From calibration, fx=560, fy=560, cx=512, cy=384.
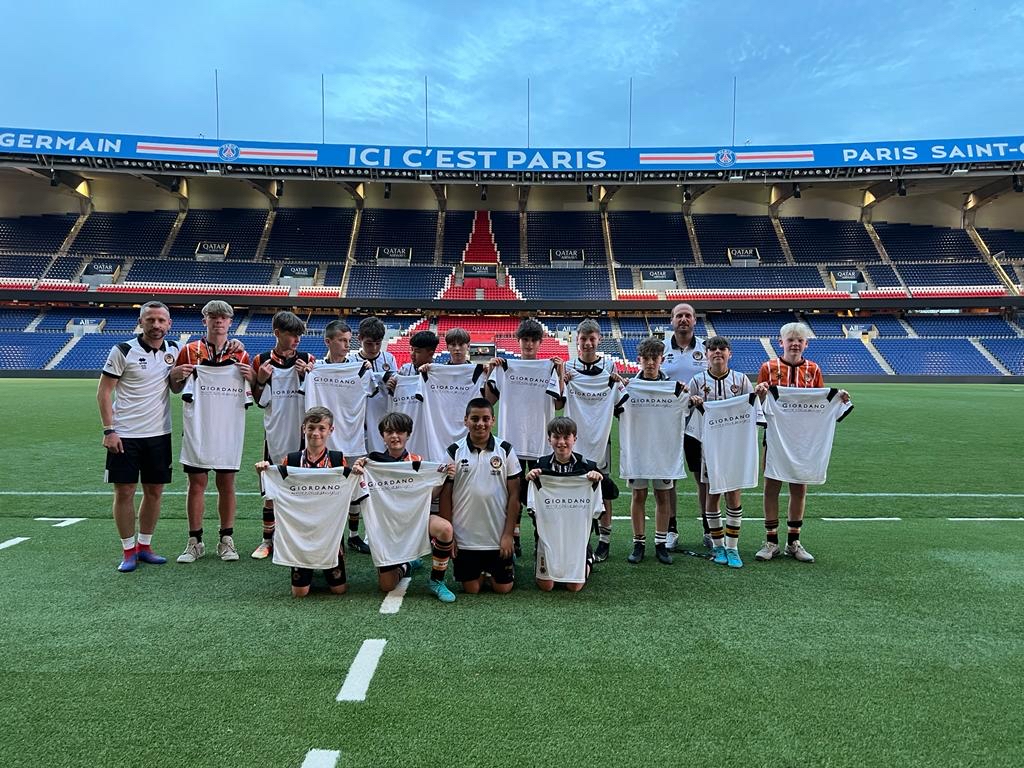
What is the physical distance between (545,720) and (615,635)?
0.86m

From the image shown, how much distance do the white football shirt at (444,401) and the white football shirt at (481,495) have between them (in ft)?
2.81

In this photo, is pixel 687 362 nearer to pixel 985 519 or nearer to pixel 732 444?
pixel 732 444

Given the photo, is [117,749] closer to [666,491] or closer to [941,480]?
[666,491]

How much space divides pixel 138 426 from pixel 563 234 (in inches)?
1434

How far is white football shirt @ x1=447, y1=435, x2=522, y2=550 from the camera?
356cm

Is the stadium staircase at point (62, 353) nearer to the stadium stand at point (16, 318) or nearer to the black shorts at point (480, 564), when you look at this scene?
the stadium stand at point (16, 318)

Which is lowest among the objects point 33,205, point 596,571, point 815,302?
point 596,571

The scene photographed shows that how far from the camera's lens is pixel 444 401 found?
4.51 m

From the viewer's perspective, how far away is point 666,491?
14.0ft

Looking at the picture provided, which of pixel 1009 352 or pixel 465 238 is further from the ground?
pixel 465 238

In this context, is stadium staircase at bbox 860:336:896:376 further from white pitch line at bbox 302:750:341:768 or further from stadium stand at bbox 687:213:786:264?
white pitch line at bbox 302:750:341:768

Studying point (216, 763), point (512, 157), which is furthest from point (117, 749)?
point (512, 157)

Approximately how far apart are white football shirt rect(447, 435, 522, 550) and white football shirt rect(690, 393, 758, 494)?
5.25ft

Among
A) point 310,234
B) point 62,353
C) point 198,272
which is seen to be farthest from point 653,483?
point 310,234
